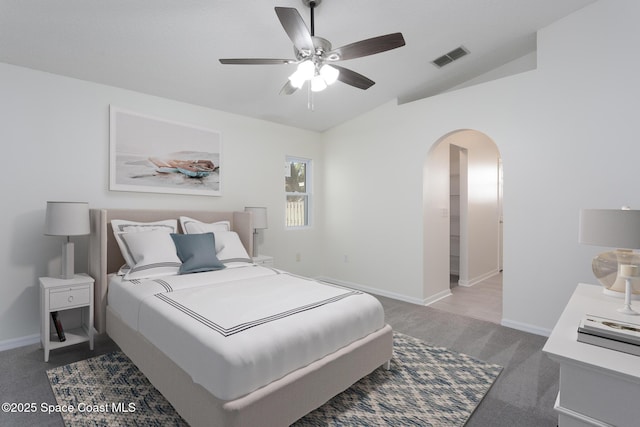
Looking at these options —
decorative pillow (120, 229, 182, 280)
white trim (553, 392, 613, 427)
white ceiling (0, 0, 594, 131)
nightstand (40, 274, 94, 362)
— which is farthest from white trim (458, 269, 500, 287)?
nightstand (40, 274, 94, 362)

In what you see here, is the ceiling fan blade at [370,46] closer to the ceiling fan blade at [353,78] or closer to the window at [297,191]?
the ceiling fan blade at [353,78]

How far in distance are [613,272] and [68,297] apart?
384 cm

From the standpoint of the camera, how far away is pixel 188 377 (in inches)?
62.4

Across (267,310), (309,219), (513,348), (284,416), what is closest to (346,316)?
(267,310)

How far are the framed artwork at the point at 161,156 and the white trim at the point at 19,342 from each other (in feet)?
4.77

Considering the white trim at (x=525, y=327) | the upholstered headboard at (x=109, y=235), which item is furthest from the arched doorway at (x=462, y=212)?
the upholstered headboard at (x=109, y=235)

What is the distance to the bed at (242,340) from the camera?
1.45 meters

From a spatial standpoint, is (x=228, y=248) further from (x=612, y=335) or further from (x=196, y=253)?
(x=612, y=335)

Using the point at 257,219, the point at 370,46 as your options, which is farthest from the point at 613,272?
the point at 257,219

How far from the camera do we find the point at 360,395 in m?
2.03

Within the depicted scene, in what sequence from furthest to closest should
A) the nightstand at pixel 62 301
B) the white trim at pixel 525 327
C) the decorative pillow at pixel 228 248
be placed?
the decorative pillow at pixel 228 248
the white trim at pixel 525 327
the nightstand at pixel 62 301

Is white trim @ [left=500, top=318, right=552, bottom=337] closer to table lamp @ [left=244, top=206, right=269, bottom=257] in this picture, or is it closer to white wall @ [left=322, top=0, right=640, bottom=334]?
white wall @ [left=322, top=0, right=640, bottom=334]

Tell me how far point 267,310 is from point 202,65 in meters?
2.44

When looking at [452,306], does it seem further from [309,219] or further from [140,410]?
[140,410]
